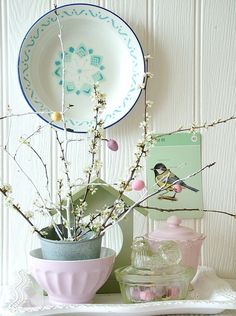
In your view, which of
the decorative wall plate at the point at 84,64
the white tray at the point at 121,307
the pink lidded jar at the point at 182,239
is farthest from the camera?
the decorative wall plate at the point at 84,64

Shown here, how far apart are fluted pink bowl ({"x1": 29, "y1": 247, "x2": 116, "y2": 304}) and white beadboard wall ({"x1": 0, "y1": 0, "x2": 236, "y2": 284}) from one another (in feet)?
0.96

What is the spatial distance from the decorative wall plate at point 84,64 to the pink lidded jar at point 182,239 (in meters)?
0.29

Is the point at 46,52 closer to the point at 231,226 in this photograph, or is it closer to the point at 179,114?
the point at 179,114

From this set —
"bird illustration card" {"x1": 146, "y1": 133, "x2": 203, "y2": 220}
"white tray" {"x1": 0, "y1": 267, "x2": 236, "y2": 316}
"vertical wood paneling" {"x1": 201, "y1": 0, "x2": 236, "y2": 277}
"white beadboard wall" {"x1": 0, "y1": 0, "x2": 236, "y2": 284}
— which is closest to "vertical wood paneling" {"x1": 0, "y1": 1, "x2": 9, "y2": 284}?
"white beadboard wall" {"x1": 0, "y1": 0, "x2": 236, "y2": 284}

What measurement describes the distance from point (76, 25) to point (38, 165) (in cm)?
35

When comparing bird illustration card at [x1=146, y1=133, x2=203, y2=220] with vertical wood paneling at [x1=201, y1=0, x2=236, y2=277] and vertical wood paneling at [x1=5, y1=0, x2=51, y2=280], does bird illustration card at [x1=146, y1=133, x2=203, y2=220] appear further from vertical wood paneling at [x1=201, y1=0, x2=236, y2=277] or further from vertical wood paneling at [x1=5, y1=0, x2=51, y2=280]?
vertical wood paneling at [x1=5, y1=0, x2=51, y2=280]

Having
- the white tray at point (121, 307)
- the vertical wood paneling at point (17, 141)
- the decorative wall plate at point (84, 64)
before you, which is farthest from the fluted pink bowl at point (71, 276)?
the decorative wall plate at point (84, 64)

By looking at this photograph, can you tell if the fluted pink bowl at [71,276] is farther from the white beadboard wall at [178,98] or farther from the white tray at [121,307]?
the white beadboard wall at [178,98]

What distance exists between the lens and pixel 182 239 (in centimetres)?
107

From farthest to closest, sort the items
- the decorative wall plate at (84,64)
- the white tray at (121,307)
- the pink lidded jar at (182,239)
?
the decorative wall plate at (84,64)
the pink lidded jar at (182,239)
the white tray at (121,307)

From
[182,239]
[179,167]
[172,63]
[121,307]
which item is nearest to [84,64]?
[172,63]

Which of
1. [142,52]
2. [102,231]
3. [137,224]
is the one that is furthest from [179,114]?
[102,231]

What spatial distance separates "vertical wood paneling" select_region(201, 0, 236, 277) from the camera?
1.26 meters

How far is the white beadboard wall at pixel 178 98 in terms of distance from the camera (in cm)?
124
